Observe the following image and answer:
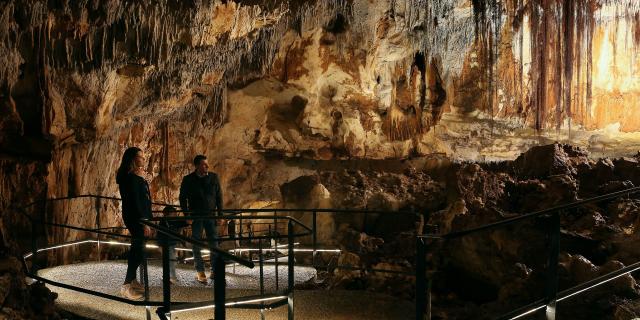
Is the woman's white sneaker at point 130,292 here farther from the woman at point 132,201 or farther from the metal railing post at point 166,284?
the metal railing post at point 166,284

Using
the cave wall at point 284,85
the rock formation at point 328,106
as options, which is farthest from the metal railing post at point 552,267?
the cave wall at point 284,85

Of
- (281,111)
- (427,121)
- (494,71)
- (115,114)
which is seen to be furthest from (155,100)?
(494,71)

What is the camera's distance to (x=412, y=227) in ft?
46.1

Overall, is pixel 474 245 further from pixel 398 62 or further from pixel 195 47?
pixel 398 62

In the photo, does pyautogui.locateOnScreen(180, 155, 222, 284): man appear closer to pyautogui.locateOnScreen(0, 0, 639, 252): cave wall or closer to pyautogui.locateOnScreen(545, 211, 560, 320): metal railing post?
pyautogui.locateOnScreen(0, 0, 639, 252): cave wall

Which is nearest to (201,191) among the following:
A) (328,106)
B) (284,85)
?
(284,85)

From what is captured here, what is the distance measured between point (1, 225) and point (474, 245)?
21.6 feet

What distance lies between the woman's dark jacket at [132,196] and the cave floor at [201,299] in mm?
797

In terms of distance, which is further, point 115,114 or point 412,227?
point 412,227

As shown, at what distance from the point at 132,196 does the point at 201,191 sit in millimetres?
1250

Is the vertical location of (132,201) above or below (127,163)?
below

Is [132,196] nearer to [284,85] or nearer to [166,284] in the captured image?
[166,284]

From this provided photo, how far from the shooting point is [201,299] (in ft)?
19.0

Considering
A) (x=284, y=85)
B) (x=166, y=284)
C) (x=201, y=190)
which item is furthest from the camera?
(x=284, y=85)
